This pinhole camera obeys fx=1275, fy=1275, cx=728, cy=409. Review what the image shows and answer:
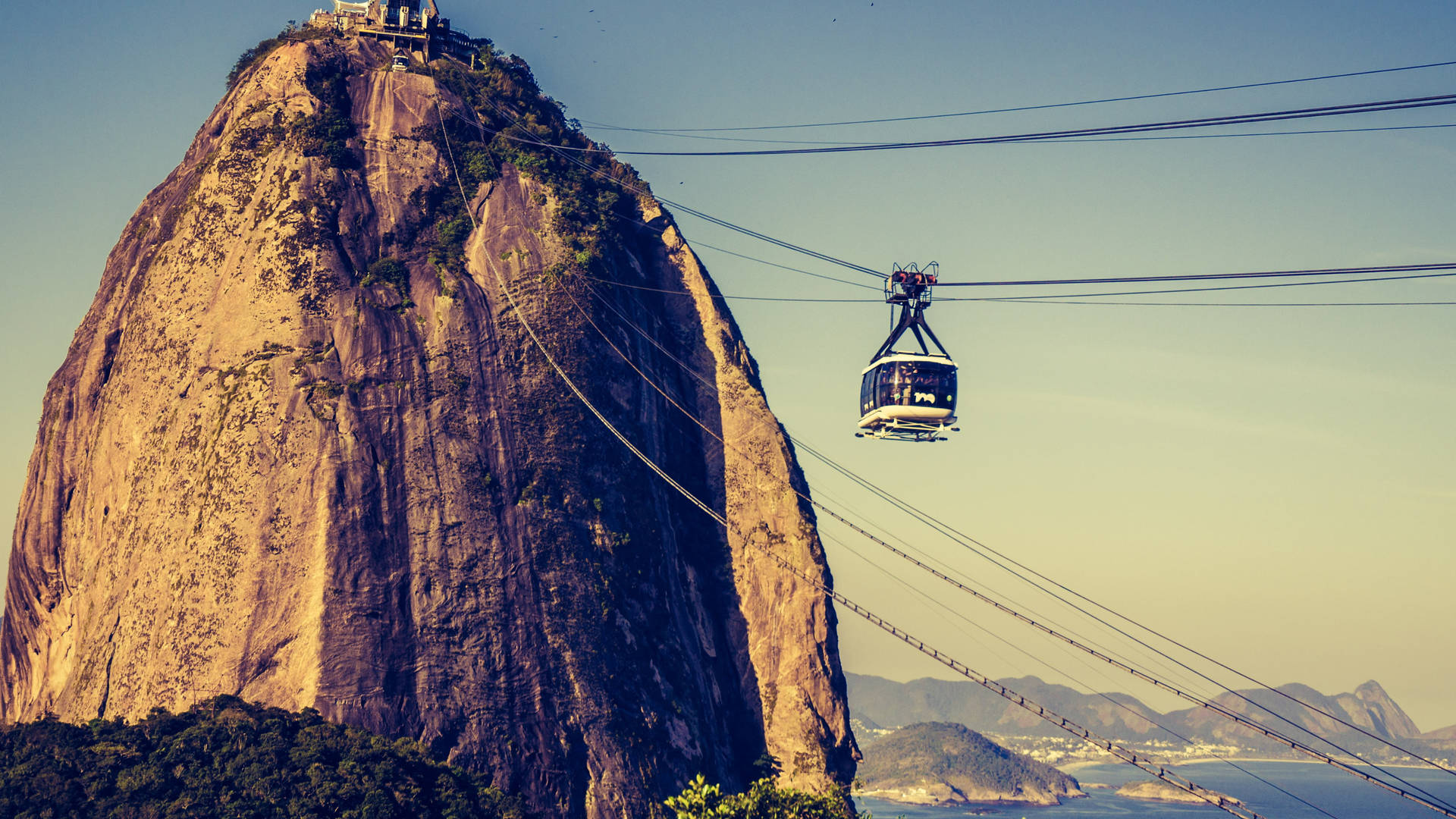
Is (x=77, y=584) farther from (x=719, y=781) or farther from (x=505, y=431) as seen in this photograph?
(x=719, y=781)

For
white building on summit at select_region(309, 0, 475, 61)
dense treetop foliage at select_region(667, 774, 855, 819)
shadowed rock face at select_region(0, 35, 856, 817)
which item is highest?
white building on summit at select_region(309, 0, 475, 61)

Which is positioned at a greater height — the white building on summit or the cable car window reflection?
the white building on summit

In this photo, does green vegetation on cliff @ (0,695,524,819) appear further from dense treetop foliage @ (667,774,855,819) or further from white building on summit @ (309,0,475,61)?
white building on summit @ (309,0,475,61)

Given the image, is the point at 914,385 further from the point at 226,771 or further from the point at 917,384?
the point at 226,771

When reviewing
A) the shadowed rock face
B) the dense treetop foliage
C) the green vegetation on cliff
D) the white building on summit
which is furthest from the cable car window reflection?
the white building on summit

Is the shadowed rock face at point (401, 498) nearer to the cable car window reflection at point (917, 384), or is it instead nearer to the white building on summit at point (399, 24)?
the white building on summit at point (399, 24)

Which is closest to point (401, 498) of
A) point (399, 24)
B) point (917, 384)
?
point (917, 384)
